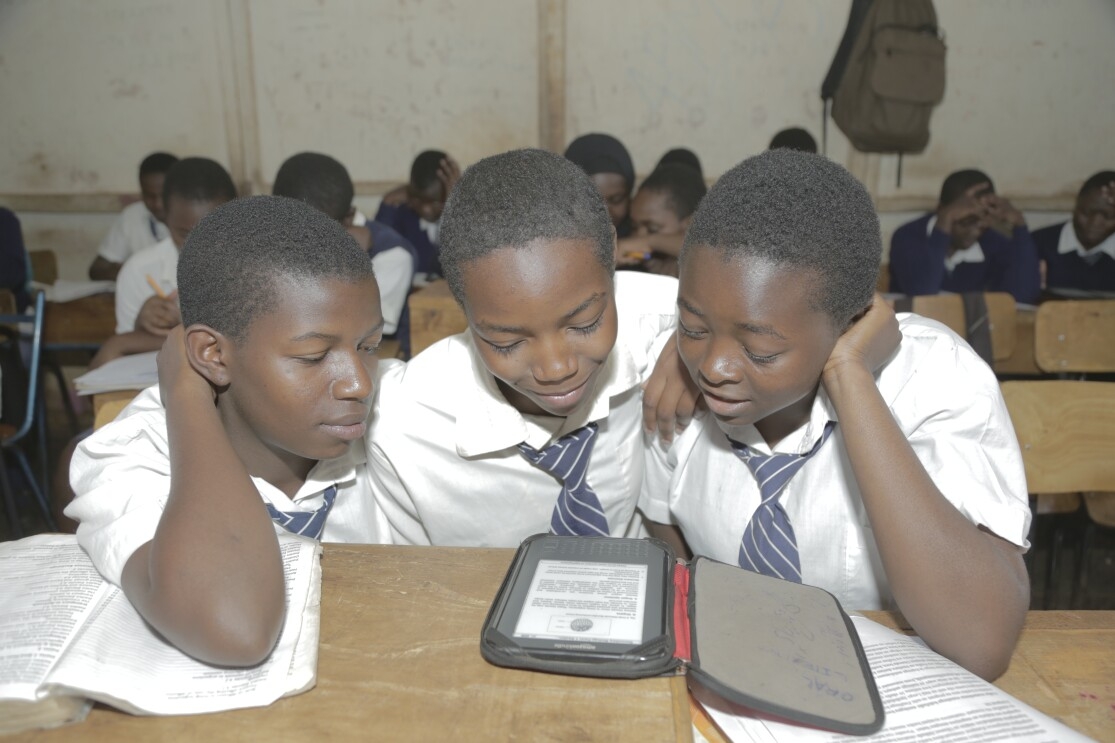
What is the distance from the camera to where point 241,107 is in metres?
5.77

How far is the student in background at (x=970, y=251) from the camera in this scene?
4.26m

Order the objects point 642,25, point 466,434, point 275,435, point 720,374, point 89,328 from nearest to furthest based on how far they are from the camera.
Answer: point 720,374
point 275,435
point 466,434
point 89,328
point 642,25

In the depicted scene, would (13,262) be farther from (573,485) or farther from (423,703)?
(423,703)

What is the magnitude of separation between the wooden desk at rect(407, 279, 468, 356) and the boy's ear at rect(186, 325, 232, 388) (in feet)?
4.18

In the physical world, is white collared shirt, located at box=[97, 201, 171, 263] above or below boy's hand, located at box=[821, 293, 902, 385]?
below

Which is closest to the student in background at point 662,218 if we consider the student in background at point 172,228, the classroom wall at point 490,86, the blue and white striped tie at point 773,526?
the student in background at point 172,228

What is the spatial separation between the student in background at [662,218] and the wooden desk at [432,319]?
84 centimetres

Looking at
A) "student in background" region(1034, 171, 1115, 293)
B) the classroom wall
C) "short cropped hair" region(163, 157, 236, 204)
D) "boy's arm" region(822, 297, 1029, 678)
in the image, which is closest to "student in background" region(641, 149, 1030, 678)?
"boy's arm" region(822, 297, 1029, 678)

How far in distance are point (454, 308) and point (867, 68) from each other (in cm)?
410

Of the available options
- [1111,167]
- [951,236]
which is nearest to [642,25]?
[951,236]

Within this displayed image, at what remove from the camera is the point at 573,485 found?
4.72 feet

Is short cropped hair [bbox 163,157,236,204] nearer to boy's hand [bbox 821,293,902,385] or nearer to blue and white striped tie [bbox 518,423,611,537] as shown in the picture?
blue and white striped tie [bbox 518,423,611,537]

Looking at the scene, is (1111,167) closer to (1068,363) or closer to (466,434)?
(1068,363)

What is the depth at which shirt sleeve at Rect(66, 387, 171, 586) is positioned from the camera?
0.98 meters
